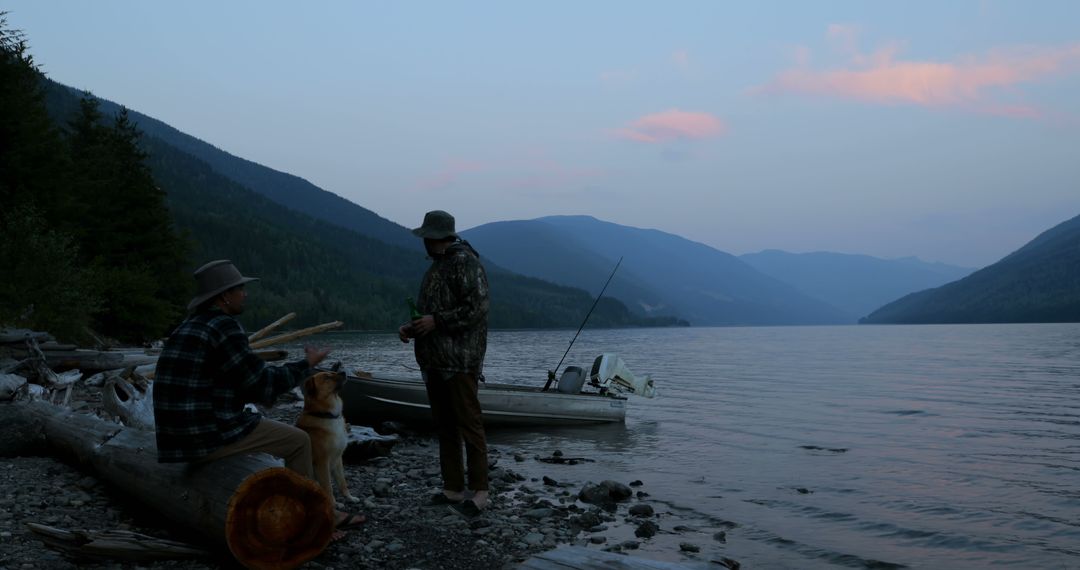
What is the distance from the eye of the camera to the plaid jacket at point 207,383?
533 centimetres

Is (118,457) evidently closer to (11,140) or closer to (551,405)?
(551,405)

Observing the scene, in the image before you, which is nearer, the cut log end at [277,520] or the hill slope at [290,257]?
the cut log end at [277,520]

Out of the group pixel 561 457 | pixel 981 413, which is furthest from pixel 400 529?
pixel 981 413

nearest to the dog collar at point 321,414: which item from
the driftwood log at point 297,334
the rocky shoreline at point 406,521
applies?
the rocky shoreline at point 406,521

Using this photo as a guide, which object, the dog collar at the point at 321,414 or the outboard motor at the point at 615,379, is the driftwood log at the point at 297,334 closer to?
the dog collar at the point at 321,414

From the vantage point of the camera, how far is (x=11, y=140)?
30953 millimetres

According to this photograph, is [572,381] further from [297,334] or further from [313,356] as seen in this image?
[313,356]

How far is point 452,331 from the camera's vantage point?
7547 millimetres

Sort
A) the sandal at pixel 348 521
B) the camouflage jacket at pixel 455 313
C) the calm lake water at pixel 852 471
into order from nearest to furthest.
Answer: the sandal at pixel 348 521, the camouflage jacket at pixel 455 313, the calm lake water at pixel 852 471

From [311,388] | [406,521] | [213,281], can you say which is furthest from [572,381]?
[213,281]

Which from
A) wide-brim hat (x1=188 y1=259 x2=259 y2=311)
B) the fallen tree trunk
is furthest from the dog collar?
wide-brim hat (x1=188 y1=259 x2=259 y2=311)

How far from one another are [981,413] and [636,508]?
1719cm

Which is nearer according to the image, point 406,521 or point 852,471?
point 406,521

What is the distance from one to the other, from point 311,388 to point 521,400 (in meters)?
10.5
